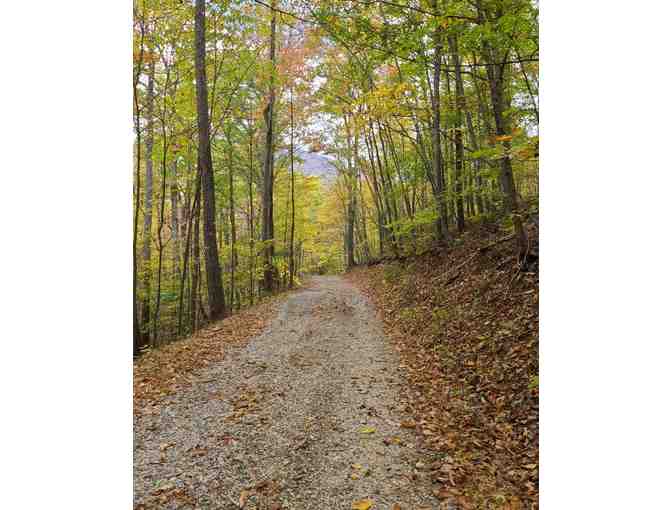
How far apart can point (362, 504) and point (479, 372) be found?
7.99ft

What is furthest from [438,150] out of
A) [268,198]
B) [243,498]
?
[243,498]

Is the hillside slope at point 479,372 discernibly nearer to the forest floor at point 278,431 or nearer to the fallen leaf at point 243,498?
the forest floor at point 278,431

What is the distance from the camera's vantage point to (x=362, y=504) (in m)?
2.43

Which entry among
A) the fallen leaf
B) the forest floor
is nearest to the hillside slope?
the forest floor

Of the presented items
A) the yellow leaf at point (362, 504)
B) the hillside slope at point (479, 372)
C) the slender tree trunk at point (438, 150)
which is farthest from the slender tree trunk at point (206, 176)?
the yellow leaf at point (362, 504)

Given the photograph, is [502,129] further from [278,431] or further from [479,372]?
[278,431]

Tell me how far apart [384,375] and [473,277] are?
10.7 feet

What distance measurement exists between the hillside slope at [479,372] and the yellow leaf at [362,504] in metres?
0.59

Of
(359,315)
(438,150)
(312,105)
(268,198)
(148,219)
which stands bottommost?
(359,315)

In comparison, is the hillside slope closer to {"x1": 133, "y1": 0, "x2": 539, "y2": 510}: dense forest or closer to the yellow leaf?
{"x1": 133, "y1": 0, "x2": 539, "y2": 510}: dense forest

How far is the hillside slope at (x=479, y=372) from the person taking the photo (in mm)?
2676
